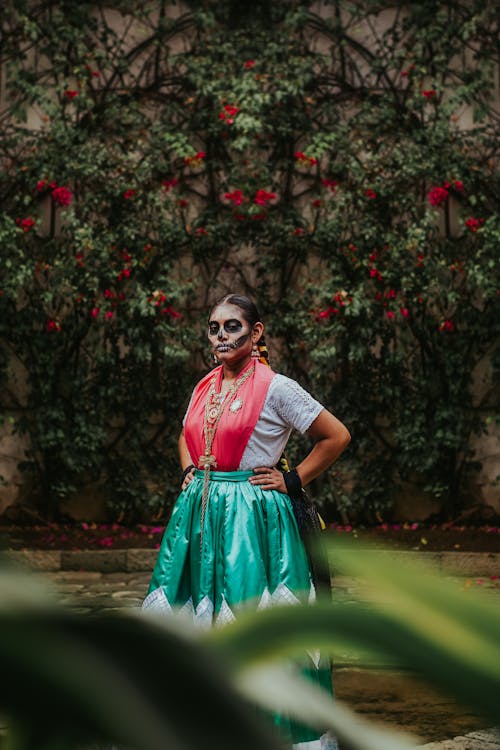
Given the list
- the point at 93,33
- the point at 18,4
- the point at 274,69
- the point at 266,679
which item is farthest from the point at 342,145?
the point at 266,679

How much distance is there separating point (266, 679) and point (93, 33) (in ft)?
25.1

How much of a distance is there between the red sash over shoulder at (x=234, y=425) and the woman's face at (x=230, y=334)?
0.09m

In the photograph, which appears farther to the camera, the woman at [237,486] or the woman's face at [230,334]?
the woman's face at [230,334]

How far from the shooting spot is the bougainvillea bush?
663 centimetres

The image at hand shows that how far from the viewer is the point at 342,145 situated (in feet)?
22.3

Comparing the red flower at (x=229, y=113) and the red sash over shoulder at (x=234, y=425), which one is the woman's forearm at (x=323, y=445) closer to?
the red sash over shoulder at (x=234, y=425)

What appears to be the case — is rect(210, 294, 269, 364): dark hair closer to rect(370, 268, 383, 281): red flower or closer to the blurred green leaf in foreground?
the blurred green leaf in foreground

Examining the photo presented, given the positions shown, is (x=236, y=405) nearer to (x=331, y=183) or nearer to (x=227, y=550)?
(x=227, y=550)

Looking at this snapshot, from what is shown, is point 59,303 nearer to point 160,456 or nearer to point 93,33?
point 160,456

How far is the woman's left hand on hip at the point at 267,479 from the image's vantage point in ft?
8.84

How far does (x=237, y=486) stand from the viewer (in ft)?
8.86

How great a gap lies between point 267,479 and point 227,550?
0.84 ft

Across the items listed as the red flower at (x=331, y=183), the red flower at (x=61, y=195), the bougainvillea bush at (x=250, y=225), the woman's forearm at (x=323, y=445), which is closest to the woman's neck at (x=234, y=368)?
the woman's forearm at (x=323, y=445)

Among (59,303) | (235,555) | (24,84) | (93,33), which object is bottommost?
(235,555)
